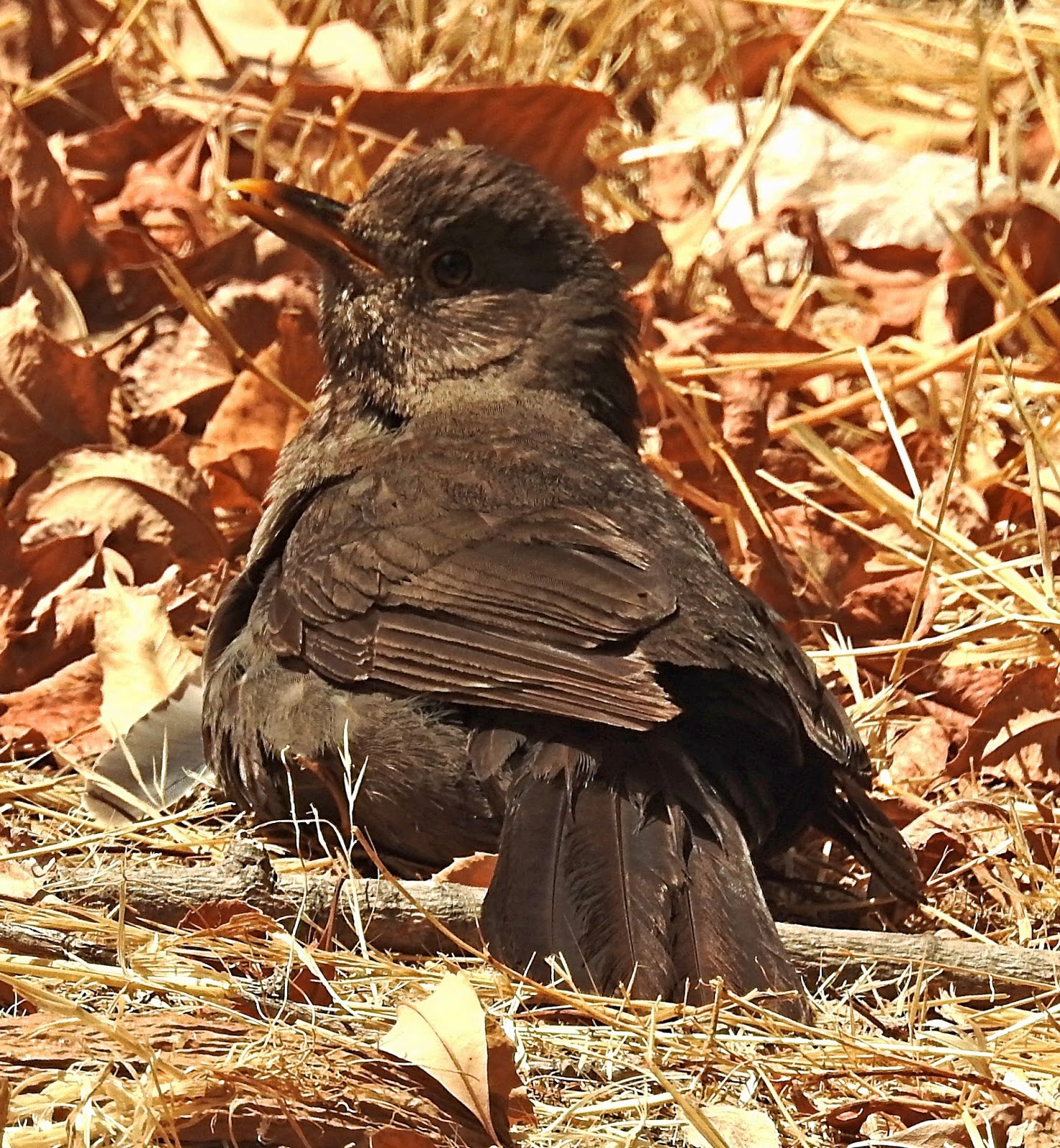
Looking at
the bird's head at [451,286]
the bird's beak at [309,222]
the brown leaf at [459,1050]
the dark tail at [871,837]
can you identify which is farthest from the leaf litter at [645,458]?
the bird's beak at [309,222]

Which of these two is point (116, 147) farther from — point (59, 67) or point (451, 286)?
point (451, 286)

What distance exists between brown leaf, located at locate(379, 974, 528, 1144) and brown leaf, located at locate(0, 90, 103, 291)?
10.9 feet

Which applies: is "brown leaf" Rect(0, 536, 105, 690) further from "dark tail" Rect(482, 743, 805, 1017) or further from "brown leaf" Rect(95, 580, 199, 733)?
"dark tail" Rect(482, 743, 805, 1017)

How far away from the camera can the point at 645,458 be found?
16.4 ft

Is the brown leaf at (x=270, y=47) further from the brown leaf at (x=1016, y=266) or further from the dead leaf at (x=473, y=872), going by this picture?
the dead leaf at (x=473, y=872)

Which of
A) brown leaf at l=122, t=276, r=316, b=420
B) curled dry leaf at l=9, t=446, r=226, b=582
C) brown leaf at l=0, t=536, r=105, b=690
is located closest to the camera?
brown leaf at l=0, t=536, r=105, b=690

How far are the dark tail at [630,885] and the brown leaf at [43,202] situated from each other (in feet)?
9.14

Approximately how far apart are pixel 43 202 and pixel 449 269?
63.1 inches

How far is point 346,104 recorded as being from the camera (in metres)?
5.43

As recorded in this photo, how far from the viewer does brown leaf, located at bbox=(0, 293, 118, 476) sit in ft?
15.0

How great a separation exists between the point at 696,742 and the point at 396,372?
137 cm

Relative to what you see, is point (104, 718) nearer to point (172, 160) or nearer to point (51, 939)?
point (51, 939)

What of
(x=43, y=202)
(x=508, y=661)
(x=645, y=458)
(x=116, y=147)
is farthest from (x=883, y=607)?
(x=116, y=147)

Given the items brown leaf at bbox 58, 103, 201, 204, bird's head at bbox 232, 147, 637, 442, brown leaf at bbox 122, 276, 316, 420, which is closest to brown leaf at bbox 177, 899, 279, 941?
bird's head at bbox 232, 147, 637, 442
